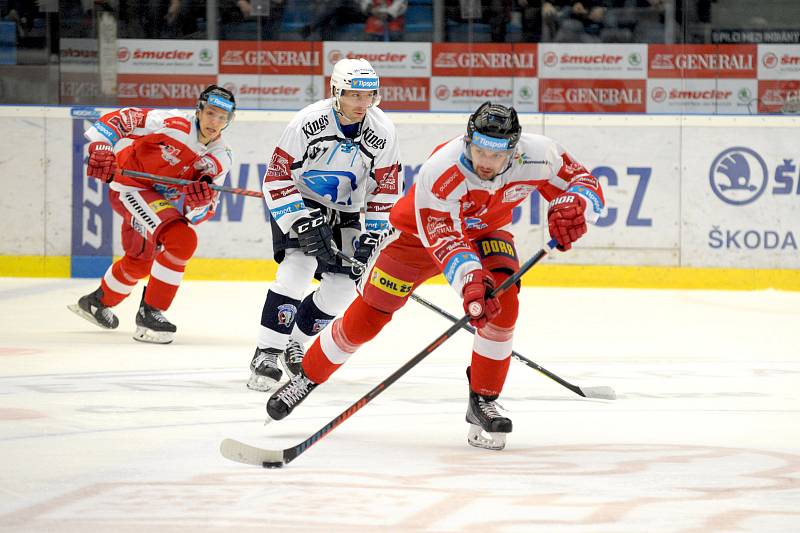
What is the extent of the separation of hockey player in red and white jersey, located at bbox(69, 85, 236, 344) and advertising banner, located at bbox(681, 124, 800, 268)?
333cm

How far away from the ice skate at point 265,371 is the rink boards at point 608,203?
141 inches

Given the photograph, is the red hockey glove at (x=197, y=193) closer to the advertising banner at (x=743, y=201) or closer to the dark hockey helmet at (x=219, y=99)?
the dark hockey helmet at (x=219, y=99)

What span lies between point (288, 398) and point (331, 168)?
1.21 m

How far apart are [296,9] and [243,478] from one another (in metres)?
6.05

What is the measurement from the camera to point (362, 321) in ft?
12.4

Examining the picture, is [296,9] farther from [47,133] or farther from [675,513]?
[675,513]

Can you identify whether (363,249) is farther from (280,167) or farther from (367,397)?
(367,397)

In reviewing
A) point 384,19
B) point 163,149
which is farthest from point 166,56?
point 163,149

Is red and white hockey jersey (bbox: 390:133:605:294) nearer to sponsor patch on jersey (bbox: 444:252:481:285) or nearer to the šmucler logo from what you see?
sponsor patch on jersey (bbox: 444:252:481:285)

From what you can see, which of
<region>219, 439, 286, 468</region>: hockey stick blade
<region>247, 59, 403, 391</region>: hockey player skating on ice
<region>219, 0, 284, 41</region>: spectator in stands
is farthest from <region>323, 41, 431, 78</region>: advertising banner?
<region>219, 439, 286, 468</region>: hockey stick blade

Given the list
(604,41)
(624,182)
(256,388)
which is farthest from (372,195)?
(604,41)

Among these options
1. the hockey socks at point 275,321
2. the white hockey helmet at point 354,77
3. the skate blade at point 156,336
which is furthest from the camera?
the skate blade at point 156,336

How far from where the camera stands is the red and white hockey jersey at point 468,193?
3500mm

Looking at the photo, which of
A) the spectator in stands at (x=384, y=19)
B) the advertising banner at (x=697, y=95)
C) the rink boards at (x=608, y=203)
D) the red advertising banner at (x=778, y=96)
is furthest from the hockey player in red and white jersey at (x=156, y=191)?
the red advertising banner at (x=778, y=96)
